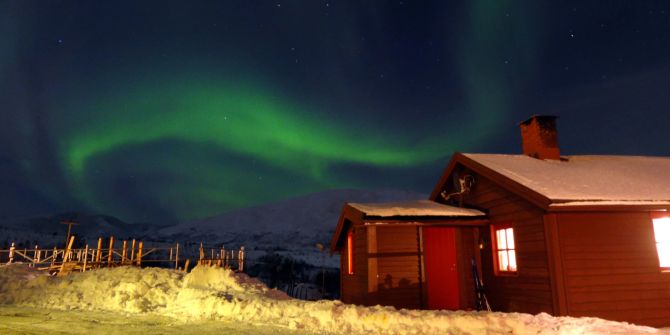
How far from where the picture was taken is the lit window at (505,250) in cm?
1205

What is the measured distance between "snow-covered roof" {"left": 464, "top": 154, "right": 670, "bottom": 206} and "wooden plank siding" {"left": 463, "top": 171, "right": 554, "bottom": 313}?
2.18ft

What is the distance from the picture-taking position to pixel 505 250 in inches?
488

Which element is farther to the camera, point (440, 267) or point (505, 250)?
point (440, 267)

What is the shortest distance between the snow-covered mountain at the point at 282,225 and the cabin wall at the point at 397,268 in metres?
59.3

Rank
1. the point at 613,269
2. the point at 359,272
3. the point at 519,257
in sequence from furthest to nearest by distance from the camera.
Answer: the point at 359,272
the point at 519,257
the point at 613,269

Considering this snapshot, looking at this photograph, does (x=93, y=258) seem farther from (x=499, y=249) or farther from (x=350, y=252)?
(x=499, y=249)

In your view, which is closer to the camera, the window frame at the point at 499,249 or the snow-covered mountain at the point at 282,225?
the window frame at the point at 499,249

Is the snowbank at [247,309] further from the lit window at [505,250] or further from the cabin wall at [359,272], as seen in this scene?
the cabin wall at [359,272]

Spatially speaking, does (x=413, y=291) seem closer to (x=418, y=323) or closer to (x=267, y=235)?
(x=418, y=323)

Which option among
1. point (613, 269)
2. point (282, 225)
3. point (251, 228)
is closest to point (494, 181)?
Result: point (613, 269)

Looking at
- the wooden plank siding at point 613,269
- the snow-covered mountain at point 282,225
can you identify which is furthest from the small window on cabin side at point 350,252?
the snow-covered mountain at point 282,225

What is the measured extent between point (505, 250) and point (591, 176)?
3459mm

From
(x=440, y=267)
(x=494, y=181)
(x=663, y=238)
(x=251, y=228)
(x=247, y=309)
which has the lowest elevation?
(x=247, y=309)

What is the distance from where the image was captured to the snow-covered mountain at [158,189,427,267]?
9688cm
